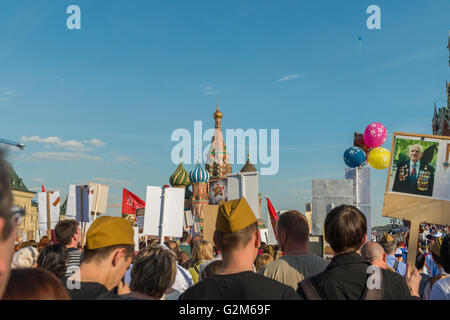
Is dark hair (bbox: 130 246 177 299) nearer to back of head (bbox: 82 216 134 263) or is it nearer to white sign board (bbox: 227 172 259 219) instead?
back of head (bbox: 82 216 134 263)

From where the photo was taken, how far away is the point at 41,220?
11578 mm

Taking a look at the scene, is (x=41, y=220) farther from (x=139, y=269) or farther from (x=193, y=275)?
(x=139, y=269)

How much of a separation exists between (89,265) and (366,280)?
2.07 meters

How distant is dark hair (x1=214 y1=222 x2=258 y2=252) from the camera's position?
2678 millimetres

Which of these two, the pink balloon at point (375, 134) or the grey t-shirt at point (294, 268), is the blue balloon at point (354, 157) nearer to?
the pink balloon at point (375, 134)

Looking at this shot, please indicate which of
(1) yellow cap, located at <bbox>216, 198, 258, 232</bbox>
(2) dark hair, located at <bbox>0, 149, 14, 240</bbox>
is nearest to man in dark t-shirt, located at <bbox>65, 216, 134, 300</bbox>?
(1) yellow cap, located at <bbox>216, 198, 258, 232</bbox>

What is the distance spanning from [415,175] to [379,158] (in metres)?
6.97

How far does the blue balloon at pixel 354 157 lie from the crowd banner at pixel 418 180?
6.21 metres

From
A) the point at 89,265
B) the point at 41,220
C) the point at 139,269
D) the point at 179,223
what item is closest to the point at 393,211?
the point at 139,269

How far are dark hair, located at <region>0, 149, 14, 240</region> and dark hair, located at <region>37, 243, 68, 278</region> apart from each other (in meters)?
3.42

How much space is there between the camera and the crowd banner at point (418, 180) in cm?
456

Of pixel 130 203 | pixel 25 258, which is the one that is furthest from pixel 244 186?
pixel 130 203

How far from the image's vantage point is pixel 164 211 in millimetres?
7707

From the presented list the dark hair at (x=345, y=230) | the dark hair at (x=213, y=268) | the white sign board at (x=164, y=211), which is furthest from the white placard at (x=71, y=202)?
the dark hair at (x=345, y=230)
